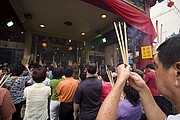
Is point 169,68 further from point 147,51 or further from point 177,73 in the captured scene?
point 147,51

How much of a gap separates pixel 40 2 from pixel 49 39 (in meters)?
3.93

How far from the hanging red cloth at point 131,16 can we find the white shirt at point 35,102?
2.92 meters

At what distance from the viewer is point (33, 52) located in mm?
8086

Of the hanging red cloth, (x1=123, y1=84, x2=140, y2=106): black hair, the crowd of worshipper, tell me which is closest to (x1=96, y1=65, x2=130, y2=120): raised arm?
(x1=123, y1=84, x2=140, y2=106): black hair

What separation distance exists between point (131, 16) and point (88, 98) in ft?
9.98

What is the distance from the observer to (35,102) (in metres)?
2.85

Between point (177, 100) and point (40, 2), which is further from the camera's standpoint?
point (40, 2)

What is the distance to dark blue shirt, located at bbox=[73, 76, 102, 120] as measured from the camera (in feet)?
8.84

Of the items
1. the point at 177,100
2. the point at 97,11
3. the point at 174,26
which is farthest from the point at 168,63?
the point at 174,26

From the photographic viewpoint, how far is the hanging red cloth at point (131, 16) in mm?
3771

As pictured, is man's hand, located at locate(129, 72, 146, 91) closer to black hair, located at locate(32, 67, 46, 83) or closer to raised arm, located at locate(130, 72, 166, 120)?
raised arm, located at locate(130, 72, 166, 120)

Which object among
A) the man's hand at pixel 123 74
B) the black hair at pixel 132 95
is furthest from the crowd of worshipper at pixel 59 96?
the man's hand at pixel 123 74

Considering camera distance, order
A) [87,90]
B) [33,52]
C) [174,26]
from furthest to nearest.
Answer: [174,26], [33,52], [87,90]

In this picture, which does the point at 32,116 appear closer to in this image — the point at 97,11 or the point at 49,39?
the point at 97,11
